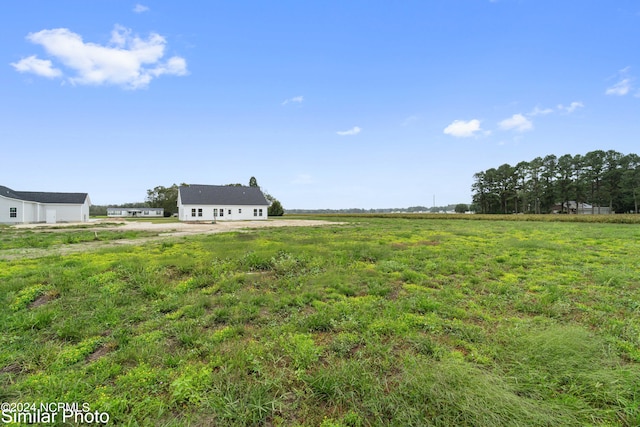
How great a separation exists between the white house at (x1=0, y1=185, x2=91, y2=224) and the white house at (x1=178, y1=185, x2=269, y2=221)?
12339 millimetres

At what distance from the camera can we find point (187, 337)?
11.9 feet

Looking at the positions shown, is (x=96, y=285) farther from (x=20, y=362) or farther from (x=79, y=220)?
(x=79, y=220)

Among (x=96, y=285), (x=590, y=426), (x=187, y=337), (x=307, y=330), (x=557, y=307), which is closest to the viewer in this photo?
(x=590, y=426)

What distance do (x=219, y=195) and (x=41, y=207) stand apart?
804 inches

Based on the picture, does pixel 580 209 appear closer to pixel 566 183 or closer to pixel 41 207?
pixel 566 183

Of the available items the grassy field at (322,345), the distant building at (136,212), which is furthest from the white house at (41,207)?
the distant building at (136,212)

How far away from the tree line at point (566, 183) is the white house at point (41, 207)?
84.1m

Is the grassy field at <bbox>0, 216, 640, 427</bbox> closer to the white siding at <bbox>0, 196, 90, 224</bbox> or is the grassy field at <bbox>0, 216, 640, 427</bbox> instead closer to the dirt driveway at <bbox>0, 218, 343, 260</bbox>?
the dirt driveway at <bbox>0, 218, 343, 260</bbox>

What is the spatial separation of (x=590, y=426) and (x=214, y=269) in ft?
22.0

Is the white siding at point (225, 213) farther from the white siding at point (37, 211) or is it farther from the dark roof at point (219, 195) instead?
the white siding at point (37, 211)

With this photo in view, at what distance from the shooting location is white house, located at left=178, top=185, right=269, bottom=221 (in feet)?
123

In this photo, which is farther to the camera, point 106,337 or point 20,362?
point 106,337

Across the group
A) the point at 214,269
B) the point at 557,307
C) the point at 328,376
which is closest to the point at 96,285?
the point at 214,269

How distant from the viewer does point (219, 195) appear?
3978cm
